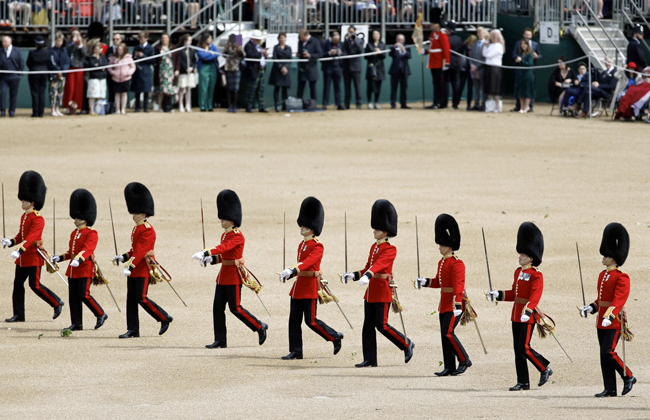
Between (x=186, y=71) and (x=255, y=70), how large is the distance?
1645 mm

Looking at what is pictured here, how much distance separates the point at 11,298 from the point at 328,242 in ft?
15.0

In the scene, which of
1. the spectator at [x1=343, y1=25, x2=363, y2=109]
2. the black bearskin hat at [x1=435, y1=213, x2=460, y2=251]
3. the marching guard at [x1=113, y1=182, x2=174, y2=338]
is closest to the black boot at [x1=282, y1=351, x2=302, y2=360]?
the marching guard at [x1=113, y1=182, x2=174, y2=338]

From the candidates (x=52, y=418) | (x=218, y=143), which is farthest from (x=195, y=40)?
(x=52, y=418)

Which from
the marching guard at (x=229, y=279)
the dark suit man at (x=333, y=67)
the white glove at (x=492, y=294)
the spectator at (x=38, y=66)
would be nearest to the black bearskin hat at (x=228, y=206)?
the marching guard at (x=229, y=279)

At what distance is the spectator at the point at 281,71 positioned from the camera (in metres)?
26.0

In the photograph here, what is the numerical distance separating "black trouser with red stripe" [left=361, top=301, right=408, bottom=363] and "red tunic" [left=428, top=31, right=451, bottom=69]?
17.5m

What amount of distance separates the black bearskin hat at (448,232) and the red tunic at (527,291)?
69 centimetres

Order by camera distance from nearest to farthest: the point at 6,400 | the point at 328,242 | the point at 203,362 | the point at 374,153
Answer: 1. the point at 6,400
2. the point at 203,362
3. the point at 328,242
4. the point at 374,153

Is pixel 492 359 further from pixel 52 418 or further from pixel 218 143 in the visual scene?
pixel 218 143

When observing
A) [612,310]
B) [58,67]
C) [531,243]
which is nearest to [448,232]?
[531,243]

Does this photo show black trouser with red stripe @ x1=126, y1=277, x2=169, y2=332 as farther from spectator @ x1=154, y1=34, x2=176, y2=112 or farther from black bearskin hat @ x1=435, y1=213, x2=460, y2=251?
spectator @ x1=154, y1=34, x2=176, y2=112

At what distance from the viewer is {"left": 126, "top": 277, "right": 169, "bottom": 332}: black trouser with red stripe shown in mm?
10547

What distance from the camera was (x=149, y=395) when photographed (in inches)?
319

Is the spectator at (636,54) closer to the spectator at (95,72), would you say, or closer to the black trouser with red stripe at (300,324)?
the spectator at (95,72)
